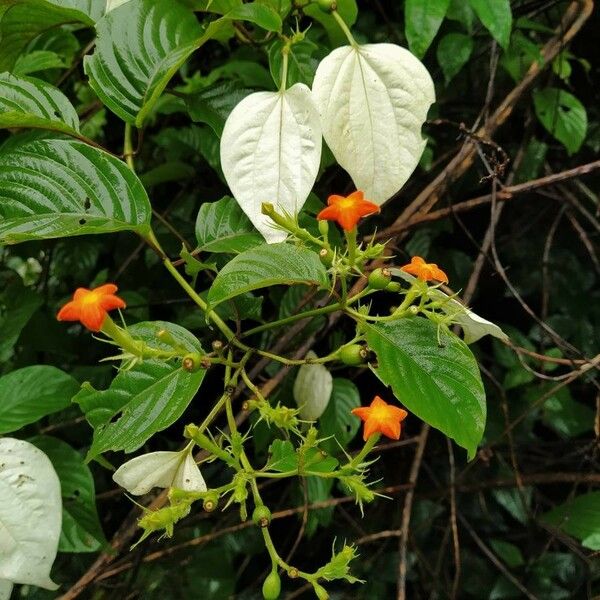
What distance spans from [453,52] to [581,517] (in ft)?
2.40

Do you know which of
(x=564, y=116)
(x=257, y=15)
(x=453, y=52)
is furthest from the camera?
(x=564, y=116)

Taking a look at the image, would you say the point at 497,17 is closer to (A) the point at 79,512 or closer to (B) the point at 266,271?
(B) the point at 266,271

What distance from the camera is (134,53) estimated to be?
0.72 m

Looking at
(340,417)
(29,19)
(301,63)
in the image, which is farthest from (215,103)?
(340,417)

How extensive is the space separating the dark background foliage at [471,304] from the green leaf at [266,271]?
0.35 m

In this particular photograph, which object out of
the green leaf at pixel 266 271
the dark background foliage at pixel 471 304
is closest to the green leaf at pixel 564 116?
the dark background foliage at pixel 471 304

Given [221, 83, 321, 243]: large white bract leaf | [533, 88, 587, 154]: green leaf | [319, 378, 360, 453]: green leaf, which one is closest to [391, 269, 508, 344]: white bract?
[221, 83, 321, 243]: large white bract leaf

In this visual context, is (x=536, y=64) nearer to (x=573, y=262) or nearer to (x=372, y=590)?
(x=573, y=262)

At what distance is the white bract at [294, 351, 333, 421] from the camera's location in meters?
0.90

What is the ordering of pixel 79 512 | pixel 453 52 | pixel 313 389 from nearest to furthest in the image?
pixel 79 512, pixel 313 389, pixel 453 52

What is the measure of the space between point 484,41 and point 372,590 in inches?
39.5

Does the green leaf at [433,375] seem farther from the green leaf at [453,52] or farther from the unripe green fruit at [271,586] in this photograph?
the green leaf at [453,52]

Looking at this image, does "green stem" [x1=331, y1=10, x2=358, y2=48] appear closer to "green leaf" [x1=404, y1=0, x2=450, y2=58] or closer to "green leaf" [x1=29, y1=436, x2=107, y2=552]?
"green leaf" [x1=404, y1=0, x2=450, y2=58]

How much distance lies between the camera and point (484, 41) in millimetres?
1233
